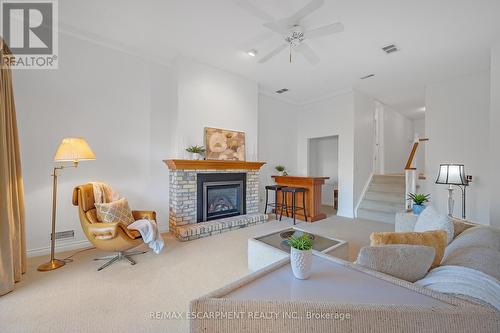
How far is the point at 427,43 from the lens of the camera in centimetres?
316

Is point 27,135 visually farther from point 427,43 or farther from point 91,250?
point 427,43

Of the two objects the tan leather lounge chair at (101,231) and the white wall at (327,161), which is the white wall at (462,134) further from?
the tan leather lounge chair at (101,231)

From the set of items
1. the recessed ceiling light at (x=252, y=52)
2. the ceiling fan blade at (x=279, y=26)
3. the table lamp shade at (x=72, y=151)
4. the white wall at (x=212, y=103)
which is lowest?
the table lamp shade at (x=72, y=151)

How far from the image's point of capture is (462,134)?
424 centimetres

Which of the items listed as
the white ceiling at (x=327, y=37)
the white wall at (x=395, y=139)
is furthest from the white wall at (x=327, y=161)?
the white ceiling at (x=327, y=37)

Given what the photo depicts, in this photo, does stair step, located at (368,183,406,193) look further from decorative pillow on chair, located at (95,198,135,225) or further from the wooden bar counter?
decorative pillow on chair, located at (95,198,135,225)

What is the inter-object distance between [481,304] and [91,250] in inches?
152

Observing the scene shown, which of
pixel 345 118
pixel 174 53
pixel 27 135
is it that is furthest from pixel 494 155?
pixel 27 135

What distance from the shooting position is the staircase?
4695mm

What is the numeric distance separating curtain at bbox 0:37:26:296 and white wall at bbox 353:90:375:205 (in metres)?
5.68

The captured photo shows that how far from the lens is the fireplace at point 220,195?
156 inches

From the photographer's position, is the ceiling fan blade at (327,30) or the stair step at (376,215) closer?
the ceiling fan blade at (327,30)

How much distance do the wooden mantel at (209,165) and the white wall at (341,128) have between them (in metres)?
2.30

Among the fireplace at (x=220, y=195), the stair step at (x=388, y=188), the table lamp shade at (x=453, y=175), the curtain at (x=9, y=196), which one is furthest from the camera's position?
the stair step at (x=388, y=188)
